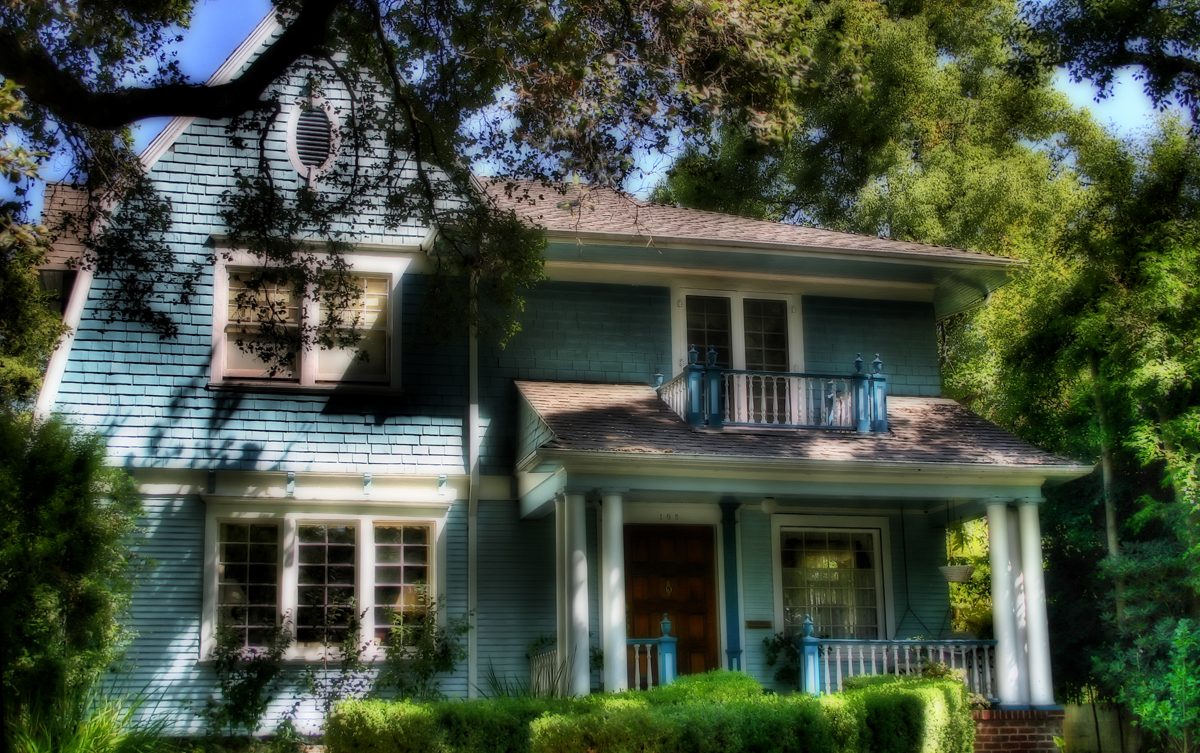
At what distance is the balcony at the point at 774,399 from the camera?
13.3 metres

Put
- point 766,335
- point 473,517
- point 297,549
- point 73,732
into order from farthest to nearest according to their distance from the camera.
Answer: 1. point 766,335
2. point 473,517
3. point 297,549
4. point 73,732

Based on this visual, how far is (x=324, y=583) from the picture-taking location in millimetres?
13258

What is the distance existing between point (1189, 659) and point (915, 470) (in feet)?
11.7

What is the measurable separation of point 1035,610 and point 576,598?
4.92m

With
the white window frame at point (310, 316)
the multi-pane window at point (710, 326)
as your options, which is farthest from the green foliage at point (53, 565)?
the multi-pane window at point (710, 326)

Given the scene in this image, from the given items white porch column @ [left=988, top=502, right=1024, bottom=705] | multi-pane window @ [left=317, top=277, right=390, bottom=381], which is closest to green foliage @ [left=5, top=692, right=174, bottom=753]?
multi-pane window @ [left=317, top=277, right=390, bottom=381]

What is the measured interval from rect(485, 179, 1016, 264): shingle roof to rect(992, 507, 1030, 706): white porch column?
11.1ft

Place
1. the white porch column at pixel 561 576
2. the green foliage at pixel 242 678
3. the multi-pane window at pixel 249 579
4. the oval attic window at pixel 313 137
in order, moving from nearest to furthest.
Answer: the green foliage at pixel 242 678 < the white porch column at pixel 561 576 < the multi-pane window at pixel 249 579 < the oval attic window at pixel 313 137

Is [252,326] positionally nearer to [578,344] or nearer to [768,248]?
[578,344]

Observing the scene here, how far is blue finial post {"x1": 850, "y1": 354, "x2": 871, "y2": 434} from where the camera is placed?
13.8m

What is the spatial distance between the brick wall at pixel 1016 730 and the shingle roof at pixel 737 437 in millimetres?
2555

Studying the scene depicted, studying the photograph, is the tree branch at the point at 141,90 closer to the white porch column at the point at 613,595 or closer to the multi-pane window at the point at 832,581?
the white porch column at the point at 613,595

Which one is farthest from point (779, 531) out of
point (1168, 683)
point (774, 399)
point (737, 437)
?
point (1168, 683)

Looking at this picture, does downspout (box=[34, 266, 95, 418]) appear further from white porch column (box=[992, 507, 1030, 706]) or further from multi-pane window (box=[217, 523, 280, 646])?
white porch column (box=[992, 507, 1030, 706])
